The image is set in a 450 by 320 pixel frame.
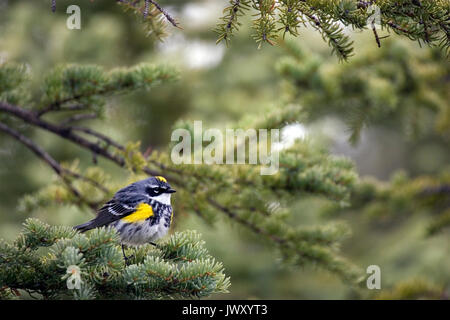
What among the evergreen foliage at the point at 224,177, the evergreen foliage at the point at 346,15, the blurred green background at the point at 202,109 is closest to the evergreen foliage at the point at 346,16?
the evergreen foliage at the point at 346,15

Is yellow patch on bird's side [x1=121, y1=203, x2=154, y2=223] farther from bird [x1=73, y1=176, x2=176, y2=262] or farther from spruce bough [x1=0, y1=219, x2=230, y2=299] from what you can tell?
spruce bough [x1=0, y1=219, x2=230, y2=299]

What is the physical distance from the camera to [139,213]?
3014 millimetres

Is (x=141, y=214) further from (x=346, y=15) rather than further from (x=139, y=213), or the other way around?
(x=346, y=15)

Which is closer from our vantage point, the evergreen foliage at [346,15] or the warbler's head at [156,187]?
the evergreen foliage at [346,15]

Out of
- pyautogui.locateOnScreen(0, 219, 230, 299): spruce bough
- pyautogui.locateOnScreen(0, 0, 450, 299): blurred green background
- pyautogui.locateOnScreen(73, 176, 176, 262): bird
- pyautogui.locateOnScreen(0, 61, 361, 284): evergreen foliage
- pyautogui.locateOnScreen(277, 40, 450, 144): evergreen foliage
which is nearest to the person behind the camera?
pyautogui.locateOnScreen(0, 219, 230, 299): spruce bough

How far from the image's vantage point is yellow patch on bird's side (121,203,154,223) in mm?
2973

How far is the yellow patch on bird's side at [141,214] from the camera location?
297cm

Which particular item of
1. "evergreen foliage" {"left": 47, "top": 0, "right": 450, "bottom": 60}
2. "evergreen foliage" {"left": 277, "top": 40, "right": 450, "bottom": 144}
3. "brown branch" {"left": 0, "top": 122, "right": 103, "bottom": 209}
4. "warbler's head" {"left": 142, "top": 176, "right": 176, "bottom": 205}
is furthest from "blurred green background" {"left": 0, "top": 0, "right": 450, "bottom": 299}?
"evergreen foliage" {"left": 47, "top": 0, "right": 450, "bottom": 60}

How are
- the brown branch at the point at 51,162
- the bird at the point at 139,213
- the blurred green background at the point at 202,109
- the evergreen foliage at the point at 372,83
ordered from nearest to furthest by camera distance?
1. the bird at the point at 139,213
2. the brown branch at the point at 51,162
3. the evergreen foliage at the point at 372,83
4. the blurred green background at the point at 202,109

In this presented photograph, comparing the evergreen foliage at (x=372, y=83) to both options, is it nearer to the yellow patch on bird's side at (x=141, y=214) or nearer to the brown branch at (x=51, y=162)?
the yellow patch on bird's side at (x=141, y=214)

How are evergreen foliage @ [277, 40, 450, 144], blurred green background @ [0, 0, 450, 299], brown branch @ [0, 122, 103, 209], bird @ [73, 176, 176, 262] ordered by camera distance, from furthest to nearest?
1. blurred green background @ [0, 0, 450, 299]
2. evergreen foliage @ [277, 40, 450, 144]
3. brown branch @ [0, 122, 103, 209]
4. bird @ [73, 176, 176, 262]

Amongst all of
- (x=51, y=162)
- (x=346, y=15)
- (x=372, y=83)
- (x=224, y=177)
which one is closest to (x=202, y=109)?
(x=372, y=83)
